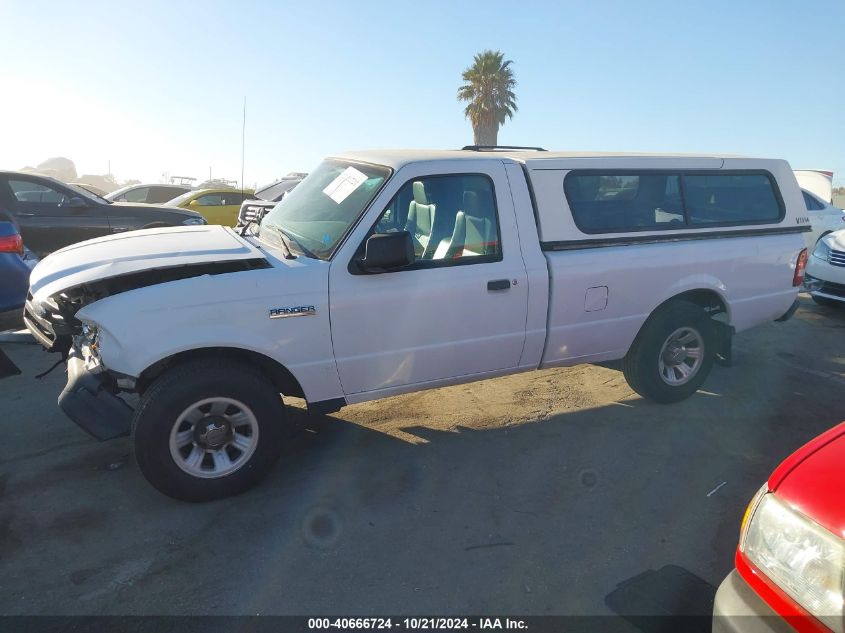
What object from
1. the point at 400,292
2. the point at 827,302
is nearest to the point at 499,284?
the point at 400,292

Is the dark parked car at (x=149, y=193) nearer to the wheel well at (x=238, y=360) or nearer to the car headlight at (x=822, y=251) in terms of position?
the wheel well at (x=238, y=360)

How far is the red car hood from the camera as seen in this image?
1.68 m

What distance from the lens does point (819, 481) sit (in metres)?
1.79

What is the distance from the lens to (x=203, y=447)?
10.9 feet

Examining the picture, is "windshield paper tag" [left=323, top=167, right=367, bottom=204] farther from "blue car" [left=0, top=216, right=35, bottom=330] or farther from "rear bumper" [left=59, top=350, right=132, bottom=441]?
"blue car" [left=0, top=216, right=35, bottom=330]

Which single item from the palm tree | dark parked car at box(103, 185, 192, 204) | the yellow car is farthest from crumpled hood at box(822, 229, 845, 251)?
the palm tree

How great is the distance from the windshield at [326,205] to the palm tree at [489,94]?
28419mm

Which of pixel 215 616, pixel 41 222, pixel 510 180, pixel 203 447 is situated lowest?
pixel 215 616

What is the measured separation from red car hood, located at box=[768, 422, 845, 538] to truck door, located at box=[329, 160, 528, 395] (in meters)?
2.08

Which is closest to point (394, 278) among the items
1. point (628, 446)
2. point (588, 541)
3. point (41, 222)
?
point (588, 541)

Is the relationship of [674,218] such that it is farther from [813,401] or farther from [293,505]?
[293,505]

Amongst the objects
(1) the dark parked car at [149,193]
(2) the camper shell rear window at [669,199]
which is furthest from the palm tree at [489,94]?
(2) the camper shell rear window at [669,199]

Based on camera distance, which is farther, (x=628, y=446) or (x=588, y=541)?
(x=628, y=446)

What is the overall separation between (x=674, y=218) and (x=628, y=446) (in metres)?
1.80
